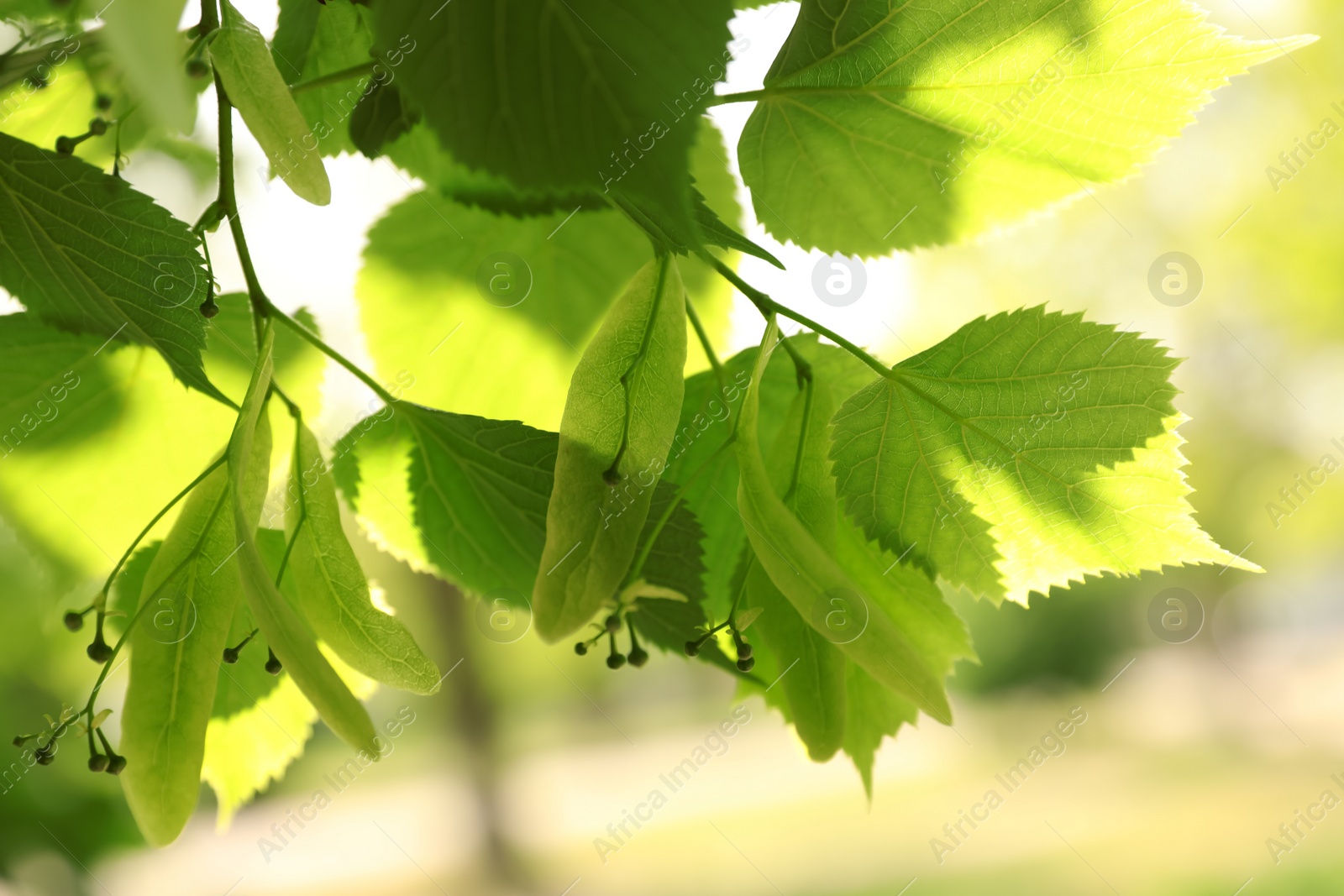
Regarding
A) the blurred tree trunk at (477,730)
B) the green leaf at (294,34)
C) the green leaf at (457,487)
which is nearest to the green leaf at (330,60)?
the green leaf at (294,34)

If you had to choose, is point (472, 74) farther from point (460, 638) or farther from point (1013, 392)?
point (460, 638)

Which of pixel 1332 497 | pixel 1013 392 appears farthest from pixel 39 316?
pixel 1332 497

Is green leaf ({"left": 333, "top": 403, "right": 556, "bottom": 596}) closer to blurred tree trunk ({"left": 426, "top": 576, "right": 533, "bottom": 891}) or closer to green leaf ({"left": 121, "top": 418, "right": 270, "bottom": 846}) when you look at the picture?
green leaf ({"left": 121, "top": 418, "right": 270, "bottom": 846})

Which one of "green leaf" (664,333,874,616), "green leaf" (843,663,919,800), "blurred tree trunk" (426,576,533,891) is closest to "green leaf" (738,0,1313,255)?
"green leaf" (664,333,874,616)

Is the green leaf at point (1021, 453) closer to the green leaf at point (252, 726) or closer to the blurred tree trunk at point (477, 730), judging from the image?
the green leaf at point (252, 726)

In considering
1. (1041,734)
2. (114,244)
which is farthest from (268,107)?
(1041,734)

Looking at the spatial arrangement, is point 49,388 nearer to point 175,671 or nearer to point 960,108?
point 175,671
